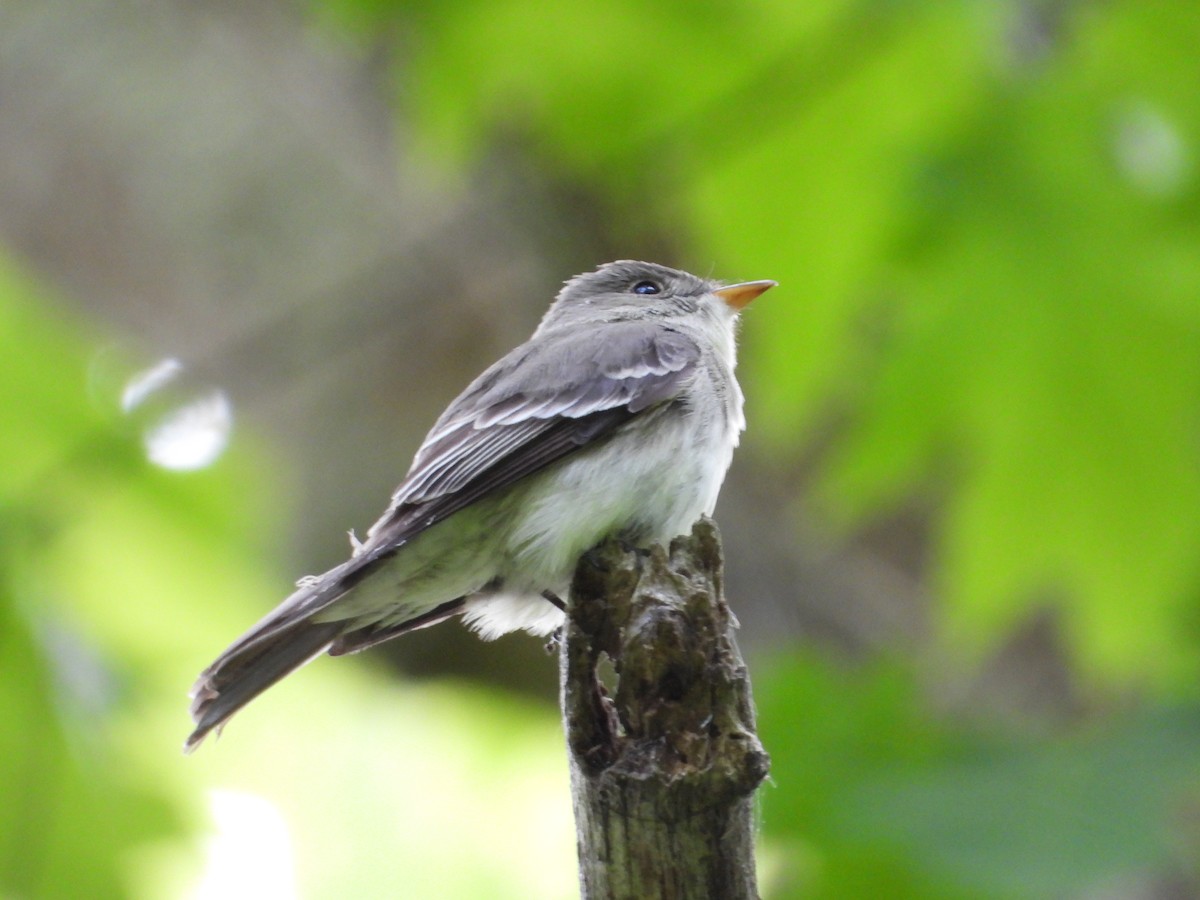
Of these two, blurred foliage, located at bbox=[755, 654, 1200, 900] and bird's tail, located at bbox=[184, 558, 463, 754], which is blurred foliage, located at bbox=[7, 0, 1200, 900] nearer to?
blurred foliage, located at bbox=[755, 654, 1200, 900]

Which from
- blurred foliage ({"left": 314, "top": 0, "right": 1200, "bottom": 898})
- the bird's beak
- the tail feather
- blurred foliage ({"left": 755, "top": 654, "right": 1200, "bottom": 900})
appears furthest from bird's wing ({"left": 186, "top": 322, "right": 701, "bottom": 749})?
blurred foliage ({"left": 755, "top": 654, "right": 1200, "bottom": 900})

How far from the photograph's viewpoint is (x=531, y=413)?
370 cm

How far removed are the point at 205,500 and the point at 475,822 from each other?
2517mm

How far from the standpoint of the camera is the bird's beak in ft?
14.3

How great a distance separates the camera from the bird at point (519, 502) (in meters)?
3.31

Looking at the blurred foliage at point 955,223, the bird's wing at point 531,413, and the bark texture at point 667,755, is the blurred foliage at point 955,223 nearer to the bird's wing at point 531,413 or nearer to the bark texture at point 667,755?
the bird's wing at point 531,413

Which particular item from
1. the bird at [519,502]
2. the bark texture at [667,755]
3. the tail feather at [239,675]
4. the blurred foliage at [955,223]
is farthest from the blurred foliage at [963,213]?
the tail feather at [239,675]

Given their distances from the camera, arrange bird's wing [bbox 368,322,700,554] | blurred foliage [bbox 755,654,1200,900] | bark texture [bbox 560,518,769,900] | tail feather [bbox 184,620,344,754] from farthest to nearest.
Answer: bird's wing [bbox 368,322,700,554], tail feather [bbox 184,620,344,754], blurred foliage [bbox 755,654,1200,900], bark texture [bbox 560,518,769,900]

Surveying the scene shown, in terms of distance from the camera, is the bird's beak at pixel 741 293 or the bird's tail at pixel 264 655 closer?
the bird's tail at pixel 264 655

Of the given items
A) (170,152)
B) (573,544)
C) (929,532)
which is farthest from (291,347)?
(929,532)

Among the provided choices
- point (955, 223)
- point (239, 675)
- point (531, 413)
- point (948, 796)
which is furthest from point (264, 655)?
point (955, 223)

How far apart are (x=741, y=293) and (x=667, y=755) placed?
96.5 inches

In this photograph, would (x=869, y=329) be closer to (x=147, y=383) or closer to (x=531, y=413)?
(x=531, y=413)

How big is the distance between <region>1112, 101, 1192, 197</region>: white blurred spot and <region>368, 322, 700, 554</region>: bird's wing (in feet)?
4.25
